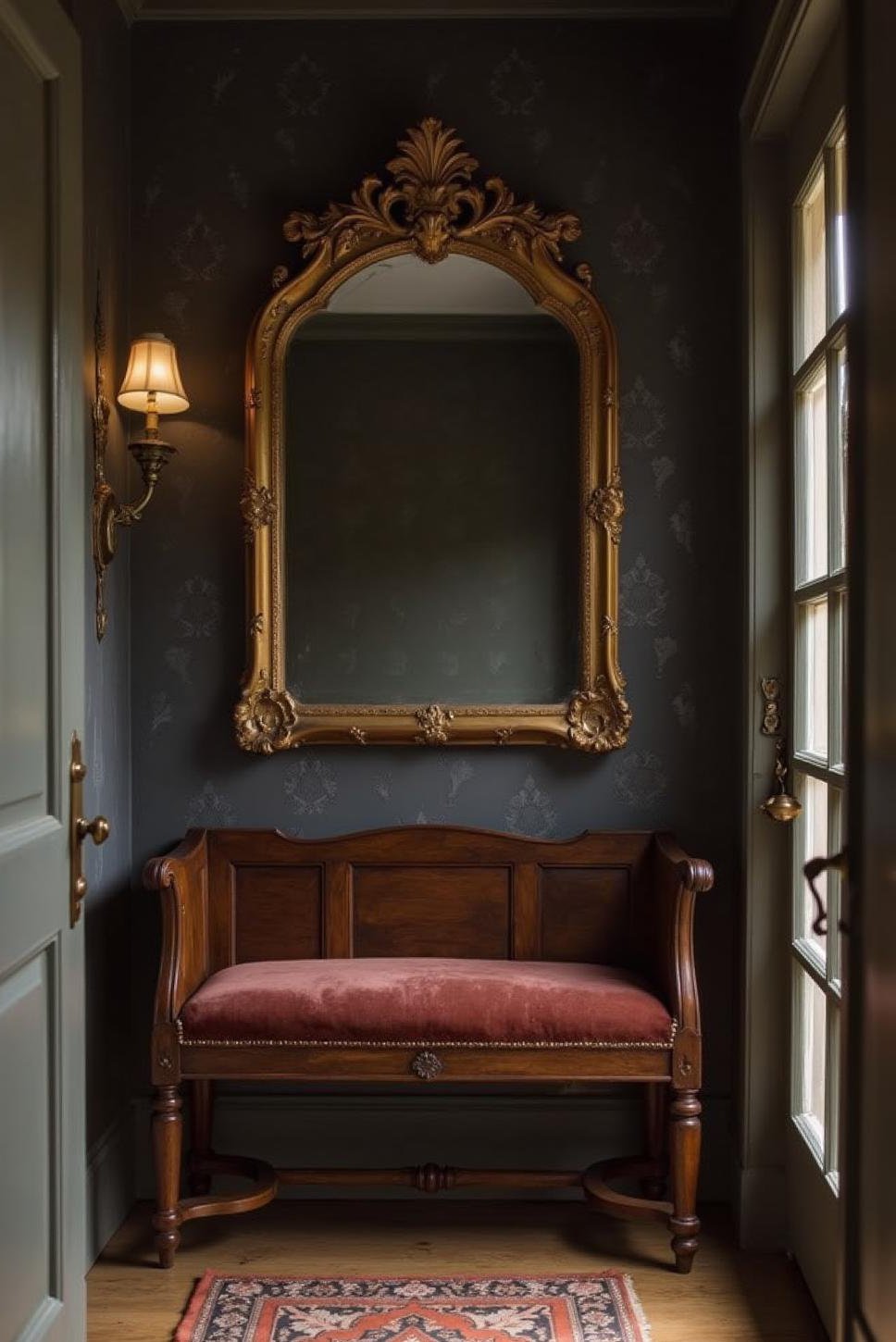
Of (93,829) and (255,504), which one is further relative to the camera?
(255,504)

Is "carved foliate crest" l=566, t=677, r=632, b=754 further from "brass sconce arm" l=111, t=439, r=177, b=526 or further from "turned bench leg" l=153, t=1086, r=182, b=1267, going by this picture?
"turned bench leg" l=153, t=1086, r=182, b=1267

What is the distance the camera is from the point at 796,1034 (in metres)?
2.75

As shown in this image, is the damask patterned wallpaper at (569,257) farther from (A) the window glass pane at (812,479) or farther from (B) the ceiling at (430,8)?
(A) the window glass pane at (812,479)

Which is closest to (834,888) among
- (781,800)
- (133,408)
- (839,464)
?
(781,800)

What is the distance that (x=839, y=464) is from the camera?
241 cm

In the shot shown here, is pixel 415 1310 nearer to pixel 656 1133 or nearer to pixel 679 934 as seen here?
pixel 656 1133

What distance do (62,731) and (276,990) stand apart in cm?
96

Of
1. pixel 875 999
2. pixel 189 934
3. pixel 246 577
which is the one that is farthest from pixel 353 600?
pixel 875 999

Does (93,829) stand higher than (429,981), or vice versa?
(93,829)

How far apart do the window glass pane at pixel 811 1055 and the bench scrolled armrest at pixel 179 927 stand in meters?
1.30

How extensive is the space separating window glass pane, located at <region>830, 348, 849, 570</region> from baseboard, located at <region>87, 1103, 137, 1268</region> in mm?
1997

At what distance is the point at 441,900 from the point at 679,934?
628 mm

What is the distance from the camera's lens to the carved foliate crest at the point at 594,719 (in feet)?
10.1

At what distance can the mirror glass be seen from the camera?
10.1 ft
